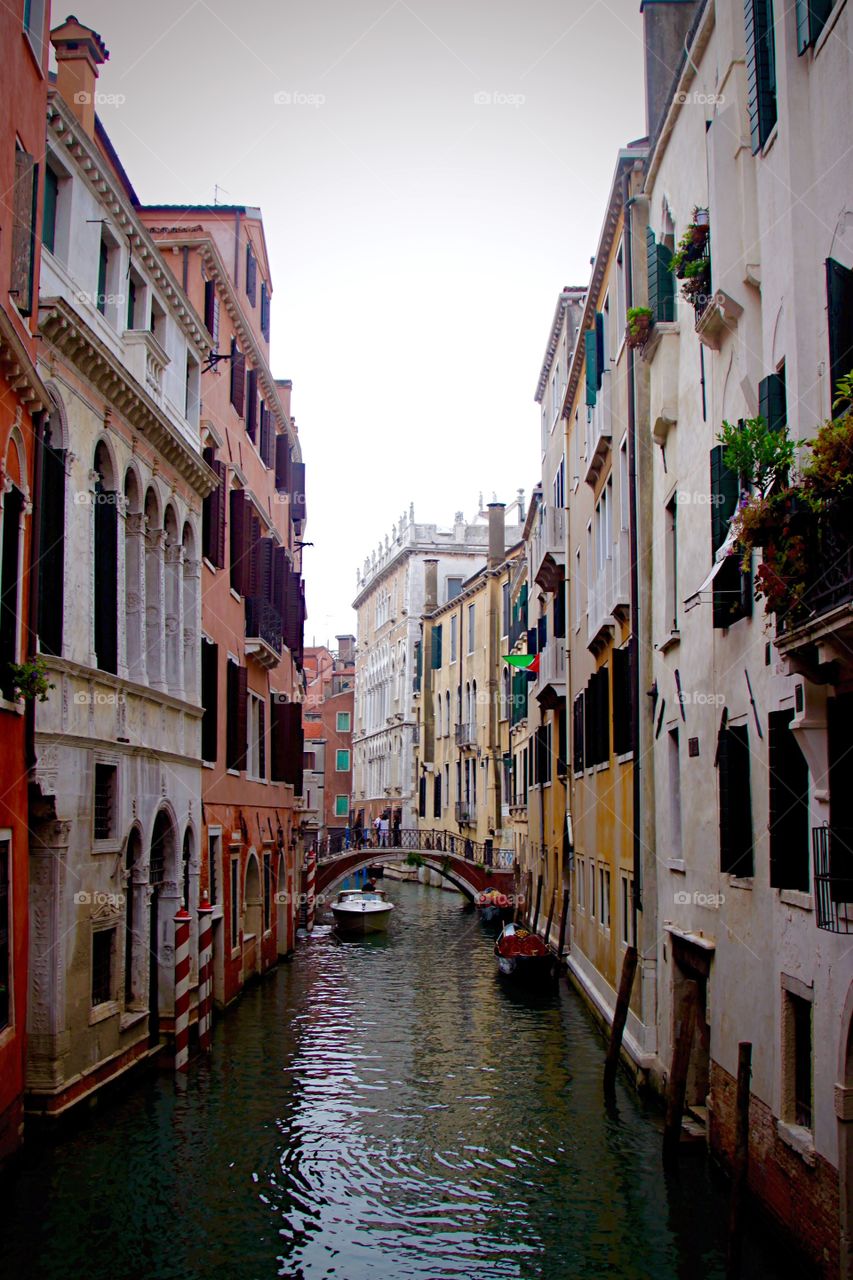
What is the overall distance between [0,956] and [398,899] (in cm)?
4387

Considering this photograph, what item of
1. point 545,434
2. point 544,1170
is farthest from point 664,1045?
point 545,434

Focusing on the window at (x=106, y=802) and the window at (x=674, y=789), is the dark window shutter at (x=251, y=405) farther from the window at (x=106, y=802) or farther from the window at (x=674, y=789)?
the window at (x=674, y=789)

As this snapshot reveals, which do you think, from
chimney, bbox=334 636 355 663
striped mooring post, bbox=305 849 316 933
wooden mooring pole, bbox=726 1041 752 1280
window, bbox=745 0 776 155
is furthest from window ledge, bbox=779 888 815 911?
chimney, bbox=334 636 355 663

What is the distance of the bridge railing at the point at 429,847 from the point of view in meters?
43.3

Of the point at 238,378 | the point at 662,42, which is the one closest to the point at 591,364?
the point at 662,42

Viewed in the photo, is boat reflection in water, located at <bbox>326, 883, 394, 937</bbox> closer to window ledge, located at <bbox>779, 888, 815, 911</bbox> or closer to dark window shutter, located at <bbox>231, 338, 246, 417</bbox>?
dark window shutter, located at <bbox>231, 338, 246, 417</bbox>

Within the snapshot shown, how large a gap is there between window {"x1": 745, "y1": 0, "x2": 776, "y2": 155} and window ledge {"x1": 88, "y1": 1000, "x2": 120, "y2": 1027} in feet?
31.9

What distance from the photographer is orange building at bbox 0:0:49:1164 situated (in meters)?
10.4

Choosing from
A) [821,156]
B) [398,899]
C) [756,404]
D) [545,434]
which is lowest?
[398,899]

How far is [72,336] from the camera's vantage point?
41.2ft

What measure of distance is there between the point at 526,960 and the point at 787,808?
1554 cm

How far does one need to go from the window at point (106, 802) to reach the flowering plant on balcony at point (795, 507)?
798 centimetres

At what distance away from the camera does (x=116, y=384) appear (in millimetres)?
14047

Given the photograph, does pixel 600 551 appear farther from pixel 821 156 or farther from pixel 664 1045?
pixel 821 156
